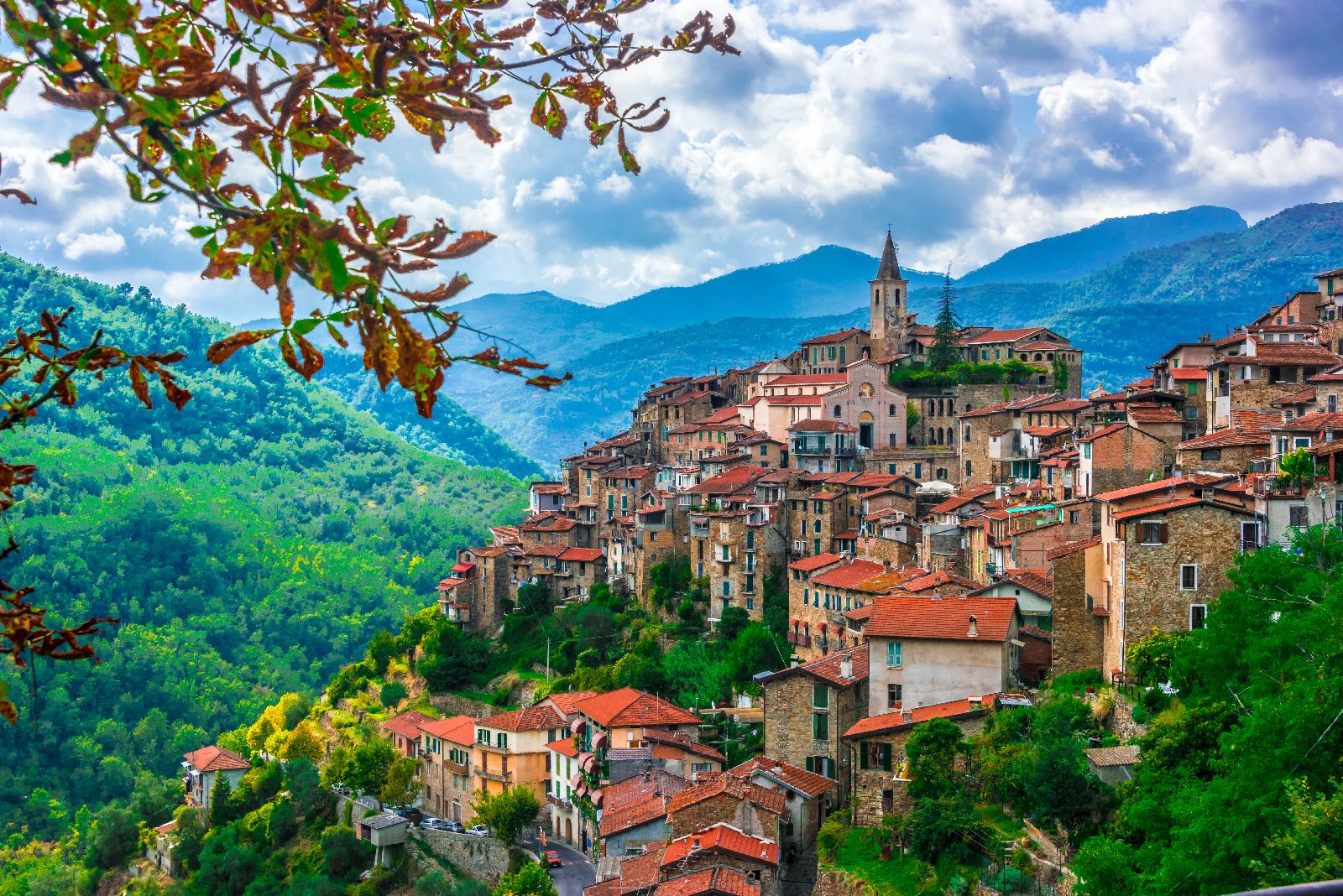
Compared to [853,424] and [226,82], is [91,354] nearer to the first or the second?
[226,82]

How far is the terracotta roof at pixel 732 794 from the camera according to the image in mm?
24750

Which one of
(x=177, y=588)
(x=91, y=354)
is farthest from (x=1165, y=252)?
(x=91, y=354)

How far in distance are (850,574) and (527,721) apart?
10829 mm

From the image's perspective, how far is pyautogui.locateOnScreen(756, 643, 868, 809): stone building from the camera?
26719mm

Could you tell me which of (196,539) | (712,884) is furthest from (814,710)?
(196,539)

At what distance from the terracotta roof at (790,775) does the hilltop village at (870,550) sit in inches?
3.0

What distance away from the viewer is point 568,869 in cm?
3192

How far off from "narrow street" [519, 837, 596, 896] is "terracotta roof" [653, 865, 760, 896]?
26.1 feet

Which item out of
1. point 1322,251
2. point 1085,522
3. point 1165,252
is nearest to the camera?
point 1085,522

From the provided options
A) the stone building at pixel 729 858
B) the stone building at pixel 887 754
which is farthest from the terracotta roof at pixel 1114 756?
the stone building at pixel 729 858

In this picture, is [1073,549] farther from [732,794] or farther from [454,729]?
[454,729]

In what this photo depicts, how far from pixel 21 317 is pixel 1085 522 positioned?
422ft

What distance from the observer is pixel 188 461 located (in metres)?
115

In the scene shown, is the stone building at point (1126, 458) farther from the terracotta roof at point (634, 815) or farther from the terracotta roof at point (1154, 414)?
the terracotta roof at point (634, 815)
